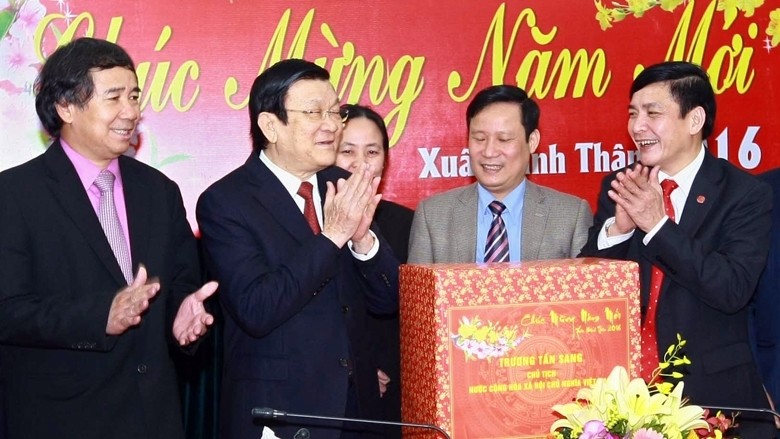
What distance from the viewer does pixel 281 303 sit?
7.14 ft

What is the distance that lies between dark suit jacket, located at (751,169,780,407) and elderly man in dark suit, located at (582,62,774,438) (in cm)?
31

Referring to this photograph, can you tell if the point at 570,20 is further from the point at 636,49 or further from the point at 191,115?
the point at 191,115

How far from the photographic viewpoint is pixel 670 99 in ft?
8.75

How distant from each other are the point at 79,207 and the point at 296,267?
542 millimetres

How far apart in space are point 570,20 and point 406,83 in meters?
0.67

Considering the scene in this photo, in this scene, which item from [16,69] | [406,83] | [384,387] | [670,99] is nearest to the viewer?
[670,99]

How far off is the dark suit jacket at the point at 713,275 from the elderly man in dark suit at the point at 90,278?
3.47 feet

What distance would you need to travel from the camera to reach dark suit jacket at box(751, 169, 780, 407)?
2840 mm

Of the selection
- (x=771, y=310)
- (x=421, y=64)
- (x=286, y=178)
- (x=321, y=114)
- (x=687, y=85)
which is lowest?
(x=771, y=310)

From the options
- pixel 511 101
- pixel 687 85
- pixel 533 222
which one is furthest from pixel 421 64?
pixel 687 85

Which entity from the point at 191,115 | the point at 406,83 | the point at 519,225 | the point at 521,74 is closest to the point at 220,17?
the point at 191,115

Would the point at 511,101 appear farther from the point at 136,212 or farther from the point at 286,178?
the point at 136,212

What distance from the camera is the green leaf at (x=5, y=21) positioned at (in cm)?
342

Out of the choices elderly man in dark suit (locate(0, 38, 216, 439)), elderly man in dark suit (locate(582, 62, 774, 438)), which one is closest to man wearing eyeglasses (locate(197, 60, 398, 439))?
elderly man in dark suit (locate(0, 38, 216, 439))
